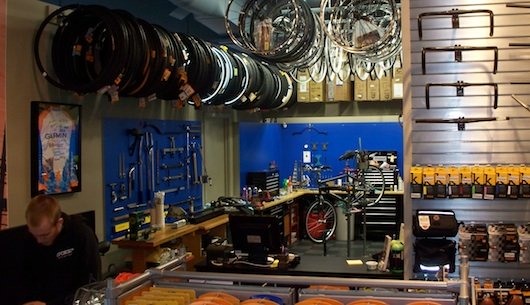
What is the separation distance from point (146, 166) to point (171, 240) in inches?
33.4

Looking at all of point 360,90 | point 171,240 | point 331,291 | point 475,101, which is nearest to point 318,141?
point 360,90

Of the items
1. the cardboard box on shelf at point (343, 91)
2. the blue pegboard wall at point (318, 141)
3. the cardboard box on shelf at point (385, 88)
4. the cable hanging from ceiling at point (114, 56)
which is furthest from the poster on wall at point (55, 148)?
the cardboard box on shelf at point (385, 88)

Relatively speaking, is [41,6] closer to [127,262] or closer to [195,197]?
[127,262]

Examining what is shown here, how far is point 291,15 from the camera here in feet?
15.5

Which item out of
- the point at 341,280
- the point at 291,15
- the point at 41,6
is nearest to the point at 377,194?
the point at 291,15

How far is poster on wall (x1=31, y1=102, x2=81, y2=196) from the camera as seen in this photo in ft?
15.1

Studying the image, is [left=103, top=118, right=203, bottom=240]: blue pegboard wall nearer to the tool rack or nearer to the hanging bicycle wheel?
the hanging bicycle wheel

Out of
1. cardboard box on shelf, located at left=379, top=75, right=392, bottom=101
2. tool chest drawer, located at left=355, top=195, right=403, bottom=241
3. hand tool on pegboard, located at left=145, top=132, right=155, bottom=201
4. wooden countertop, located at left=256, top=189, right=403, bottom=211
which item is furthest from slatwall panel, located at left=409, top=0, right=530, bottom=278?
cardboard box on shelf, located at left=379, top=75, right=392, bottom=101

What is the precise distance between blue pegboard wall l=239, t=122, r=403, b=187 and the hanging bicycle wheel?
100 cm

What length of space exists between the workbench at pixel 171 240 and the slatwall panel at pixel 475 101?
2670 mm

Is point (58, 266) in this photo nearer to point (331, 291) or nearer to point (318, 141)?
point (331, 291)

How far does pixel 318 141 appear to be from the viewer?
1084 cm

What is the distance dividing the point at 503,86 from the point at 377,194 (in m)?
5.44

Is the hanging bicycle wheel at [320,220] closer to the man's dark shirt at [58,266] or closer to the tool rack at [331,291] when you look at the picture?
the man's dark shirt at [58,266]
